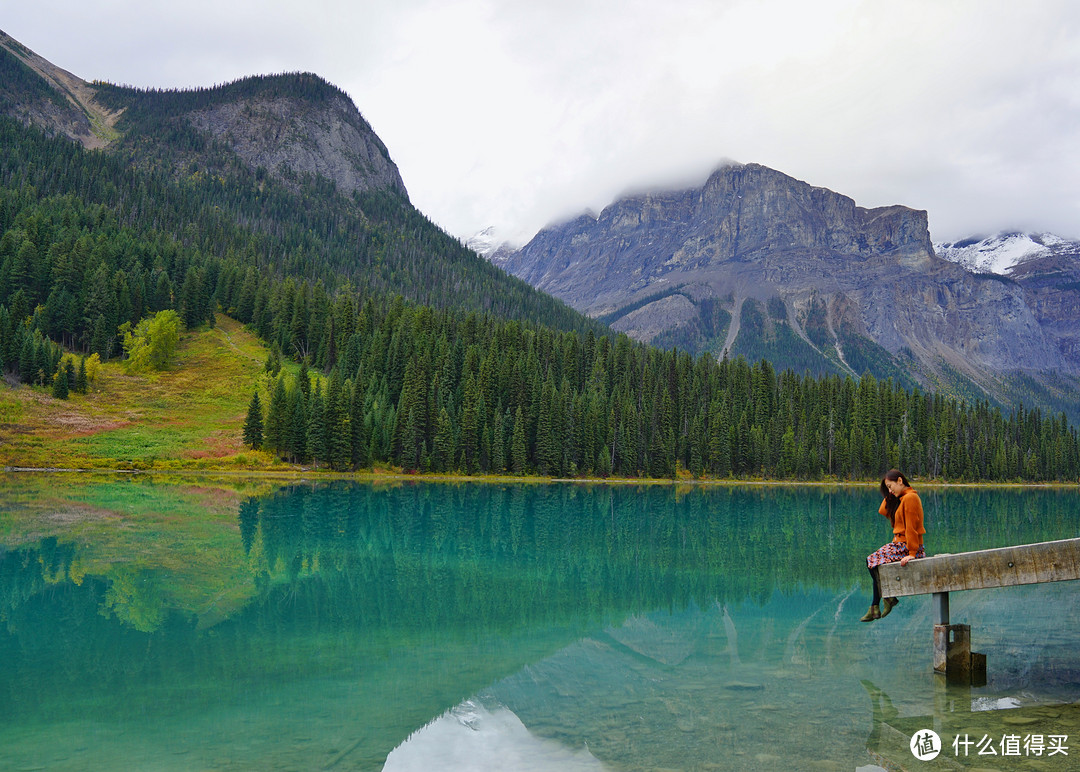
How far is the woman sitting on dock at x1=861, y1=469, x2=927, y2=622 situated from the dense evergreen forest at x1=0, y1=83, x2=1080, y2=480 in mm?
89231

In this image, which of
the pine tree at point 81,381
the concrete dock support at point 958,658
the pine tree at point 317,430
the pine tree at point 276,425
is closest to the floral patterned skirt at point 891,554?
the concrete dock support at point 958,658

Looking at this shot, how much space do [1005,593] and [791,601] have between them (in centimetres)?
894

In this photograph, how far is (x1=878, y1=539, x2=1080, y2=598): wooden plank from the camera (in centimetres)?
1483

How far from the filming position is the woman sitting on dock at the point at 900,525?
16.2 metres

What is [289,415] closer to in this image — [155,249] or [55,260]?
[55,260]

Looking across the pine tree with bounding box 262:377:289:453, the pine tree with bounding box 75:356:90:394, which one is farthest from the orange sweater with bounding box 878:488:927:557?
the pine tree with bounding box 75:356:90:394

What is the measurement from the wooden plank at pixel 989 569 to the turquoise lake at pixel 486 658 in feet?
6.77

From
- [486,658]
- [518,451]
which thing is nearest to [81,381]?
[518,451]

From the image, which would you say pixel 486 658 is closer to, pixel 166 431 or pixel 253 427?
pixel 253 427

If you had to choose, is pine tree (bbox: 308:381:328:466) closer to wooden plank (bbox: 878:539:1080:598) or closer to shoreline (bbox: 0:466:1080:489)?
shoreline (bbox: 0:466:1080:489)

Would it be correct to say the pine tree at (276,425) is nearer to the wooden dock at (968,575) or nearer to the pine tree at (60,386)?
the pine tree at (60,386)

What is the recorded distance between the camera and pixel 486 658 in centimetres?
1764

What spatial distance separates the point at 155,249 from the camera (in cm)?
14862

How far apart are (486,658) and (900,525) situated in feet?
33.3
